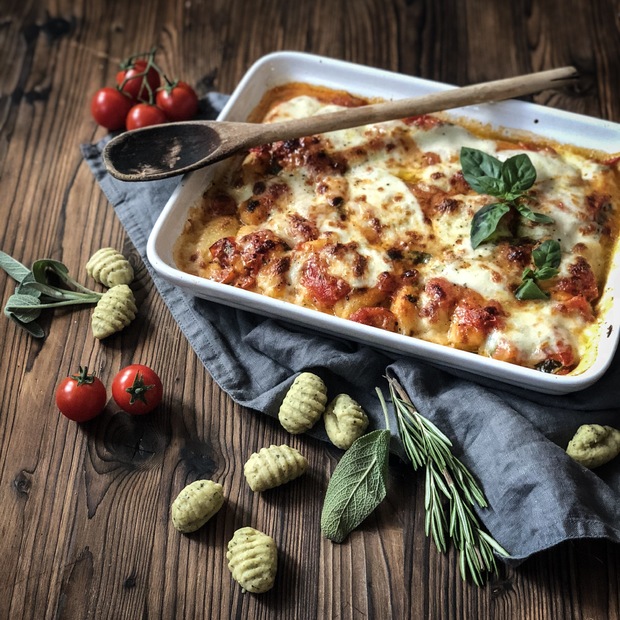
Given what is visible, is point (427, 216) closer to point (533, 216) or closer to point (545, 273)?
point (533, 216)

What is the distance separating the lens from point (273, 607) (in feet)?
7.90

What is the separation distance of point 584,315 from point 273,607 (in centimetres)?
136

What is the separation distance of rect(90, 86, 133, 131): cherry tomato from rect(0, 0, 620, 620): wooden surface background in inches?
4.8

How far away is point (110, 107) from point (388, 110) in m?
1.29

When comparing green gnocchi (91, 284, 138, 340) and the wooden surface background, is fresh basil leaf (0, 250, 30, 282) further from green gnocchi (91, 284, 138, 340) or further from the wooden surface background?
green gnocchi (91, 284, 138, 340)

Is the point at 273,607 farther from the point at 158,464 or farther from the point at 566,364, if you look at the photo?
the point at 566,364

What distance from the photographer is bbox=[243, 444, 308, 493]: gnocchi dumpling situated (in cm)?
254

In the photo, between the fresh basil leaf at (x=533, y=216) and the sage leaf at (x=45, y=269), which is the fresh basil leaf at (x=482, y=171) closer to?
the fresh basil leaf at (x=533, y=216)

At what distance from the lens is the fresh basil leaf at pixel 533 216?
2824mm

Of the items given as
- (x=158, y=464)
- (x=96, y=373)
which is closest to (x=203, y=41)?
(x=96, y=373)

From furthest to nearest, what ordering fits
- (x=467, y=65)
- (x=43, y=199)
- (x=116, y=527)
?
(x=467, y=65) < (x=43, y=199) < (x=116, y=527)

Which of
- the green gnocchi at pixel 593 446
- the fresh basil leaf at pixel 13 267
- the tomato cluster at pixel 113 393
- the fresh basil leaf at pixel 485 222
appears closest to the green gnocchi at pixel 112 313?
the tomato cluster at pixel 113 393

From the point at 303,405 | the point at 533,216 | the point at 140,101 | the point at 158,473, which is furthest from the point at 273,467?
the point at 140,101

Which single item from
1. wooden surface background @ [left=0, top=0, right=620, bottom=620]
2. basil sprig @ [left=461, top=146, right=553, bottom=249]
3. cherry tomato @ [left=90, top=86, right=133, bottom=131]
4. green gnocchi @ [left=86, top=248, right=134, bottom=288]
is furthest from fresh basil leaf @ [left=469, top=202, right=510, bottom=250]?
cherry tomato @ [left=90, top=86, right=133, bottom=131]
